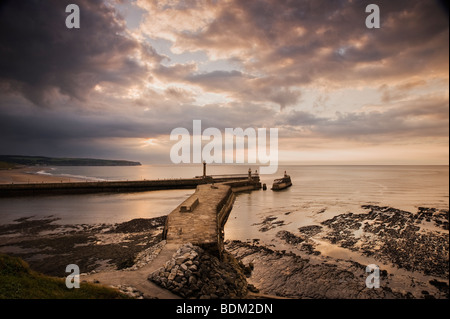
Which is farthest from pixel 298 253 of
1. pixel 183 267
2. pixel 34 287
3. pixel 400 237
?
pixel 34 287

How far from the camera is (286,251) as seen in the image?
1198cm

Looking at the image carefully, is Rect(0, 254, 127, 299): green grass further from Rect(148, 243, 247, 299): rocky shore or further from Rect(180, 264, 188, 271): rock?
Rect(180, 264, 188, 271): rock

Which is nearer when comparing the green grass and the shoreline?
the green grass

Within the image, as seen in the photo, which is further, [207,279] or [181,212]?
[181,212]

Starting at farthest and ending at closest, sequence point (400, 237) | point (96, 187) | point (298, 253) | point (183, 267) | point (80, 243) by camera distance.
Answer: point (96, 187) → point (400, 237) → point (80, 243) → point (298, 253) → point (183, 267)

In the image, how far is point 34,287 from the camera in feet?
17.5

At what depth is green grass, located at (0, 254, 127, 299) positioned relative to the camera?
501 centimetres

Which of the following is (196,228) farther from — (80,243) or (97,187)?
(97,187)

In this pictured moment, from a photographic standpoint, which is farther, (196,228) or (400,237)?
(400,237)

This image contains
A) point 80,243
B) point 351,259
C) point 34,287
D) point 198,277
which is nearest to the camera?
point 34,287

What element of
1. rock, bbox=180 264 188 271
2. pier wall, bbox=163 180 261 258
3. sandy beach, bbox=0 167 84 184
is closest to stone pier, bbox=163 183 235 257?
pier wall, bbox=163 180 261 258
